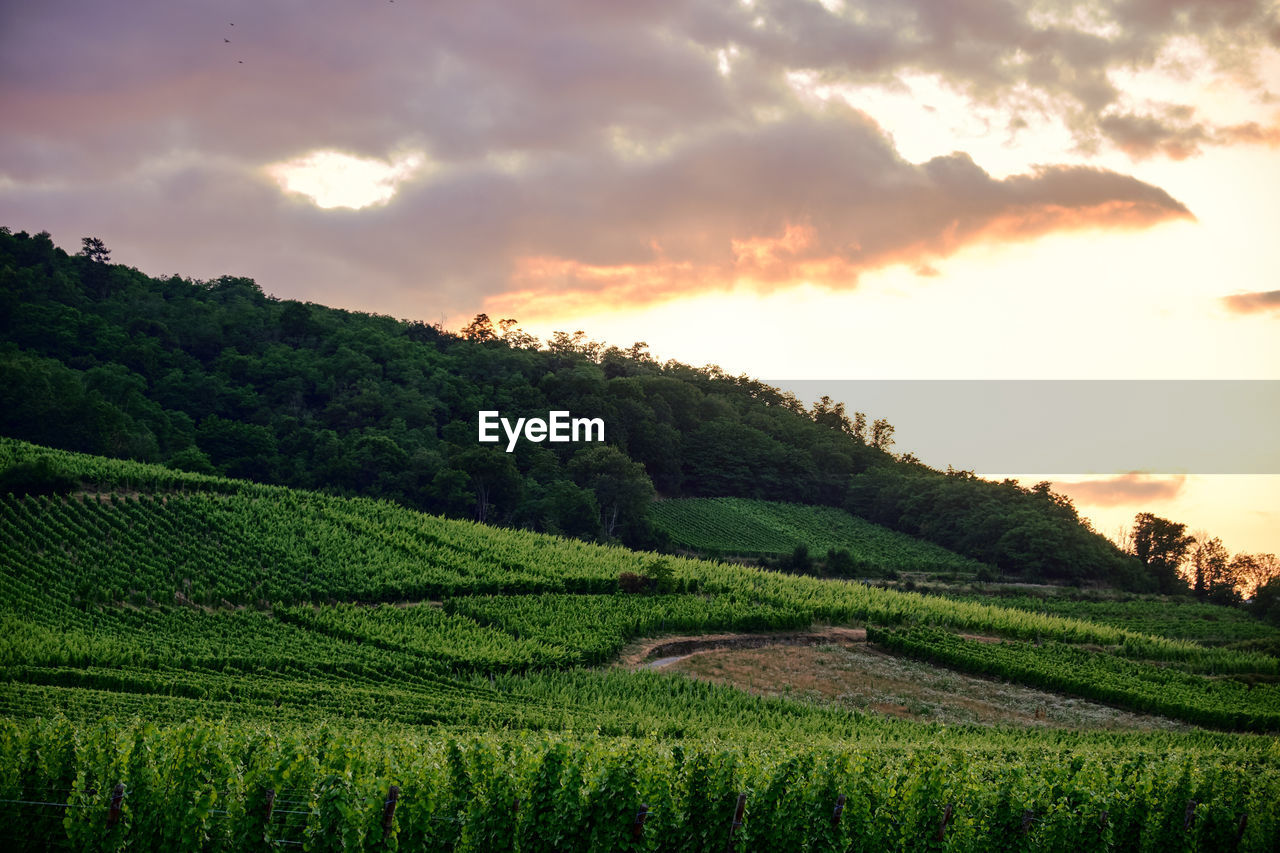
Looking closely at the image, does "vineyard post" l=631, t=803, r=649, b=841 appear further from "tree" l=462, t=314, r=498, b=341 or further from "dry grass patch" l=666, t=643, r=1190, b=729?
"tree" l=462, t=314, r=498, b=341

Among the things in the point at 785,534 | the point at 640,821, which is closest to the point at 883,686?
the point at 640,821

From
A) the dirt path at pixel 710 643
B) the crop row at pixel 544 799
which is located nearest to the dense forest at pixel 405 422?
the dirt path at pixel 710 643

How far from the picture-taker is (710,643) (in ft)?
138

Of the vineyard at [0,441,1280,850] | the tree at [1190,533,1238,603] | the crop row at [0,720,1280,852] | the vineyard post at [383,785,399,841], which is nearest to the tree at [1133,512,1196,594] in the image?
the tree at [1190,533,1238,603]

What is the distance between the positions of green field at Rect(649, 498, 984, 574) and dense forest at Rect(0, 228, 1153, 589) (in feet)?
12.2

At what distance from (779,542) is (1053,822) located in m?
71.4

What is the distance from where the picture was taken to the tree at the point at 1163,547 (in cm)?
9619

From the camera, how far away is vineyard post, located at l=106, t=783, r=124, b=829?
1273cm

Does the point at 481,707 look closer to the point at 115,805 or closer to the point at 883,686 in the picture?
the point at 115,805

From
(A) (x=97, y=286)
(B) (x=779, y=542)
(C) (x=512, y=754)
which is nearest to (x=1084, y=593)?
(B) (x=779, y=542)

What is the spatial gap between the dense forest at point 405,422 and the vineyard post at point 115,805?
61804 mm

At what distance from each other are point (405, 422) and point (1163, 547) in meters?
77.8

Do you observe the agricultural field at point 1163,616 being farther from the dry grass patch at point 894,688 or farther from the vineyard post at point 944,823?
the vineyard post at point 944,823

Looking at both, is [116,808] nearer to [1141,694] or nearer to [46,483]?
[1141,694]
